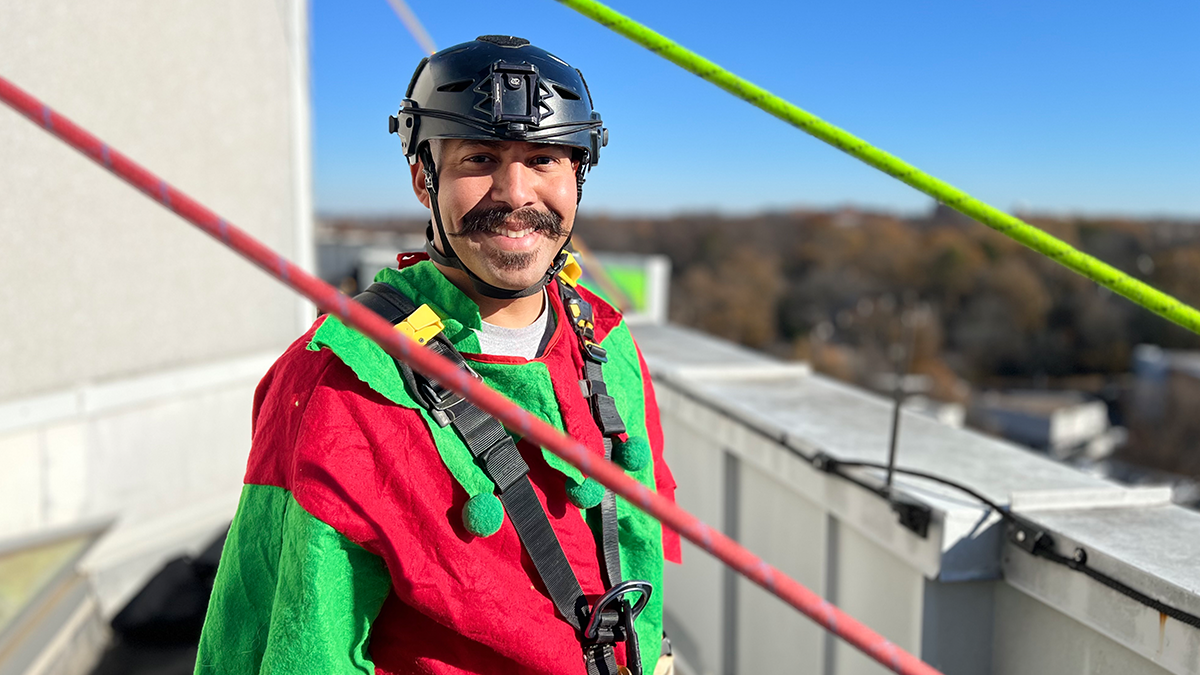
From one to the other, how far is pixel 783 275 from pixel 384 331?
89.7m

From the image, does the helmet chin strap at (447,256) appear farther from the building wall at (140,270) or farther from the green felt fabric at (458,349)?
the building wall at (140,270)

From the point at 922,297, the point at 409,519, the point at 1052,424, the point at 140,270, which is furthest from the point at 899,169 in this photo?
the point at 922,297

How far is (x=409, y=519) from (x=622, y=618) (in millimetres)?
416

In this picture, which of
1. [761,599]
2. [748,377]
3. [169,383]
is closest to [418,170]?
[761,599]

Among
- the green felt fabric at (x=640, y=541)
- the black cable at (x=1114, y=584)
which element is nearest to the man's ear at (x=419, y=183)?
the green felt fabric at (x=640, y=541)

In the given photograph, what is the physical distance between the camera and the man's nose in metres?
1.43

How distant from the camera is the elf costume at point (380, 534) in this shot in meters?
1.25

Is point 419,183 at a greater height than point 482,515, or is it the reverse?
point 419,183

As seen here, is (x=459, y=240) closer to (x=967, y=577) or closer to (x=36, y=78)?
(x=967, y=577)

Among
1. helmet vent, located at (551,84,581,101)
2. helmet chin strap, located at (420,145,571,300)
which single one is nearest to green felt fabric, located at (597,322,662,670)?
helmet chin strap, located at (420,145,571,300)

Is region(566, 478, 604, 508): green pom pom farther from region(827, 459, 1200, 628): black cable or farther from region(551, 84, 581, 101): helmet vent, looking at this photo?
region(827, 459, 1200, 628): black cable

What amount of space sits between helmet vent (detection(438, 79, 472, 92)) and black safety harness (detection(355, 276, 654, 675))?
1.12 ft

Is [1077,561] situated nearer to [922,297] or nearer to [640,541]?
[640,541]

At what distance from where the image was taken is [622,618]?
1479 mm
